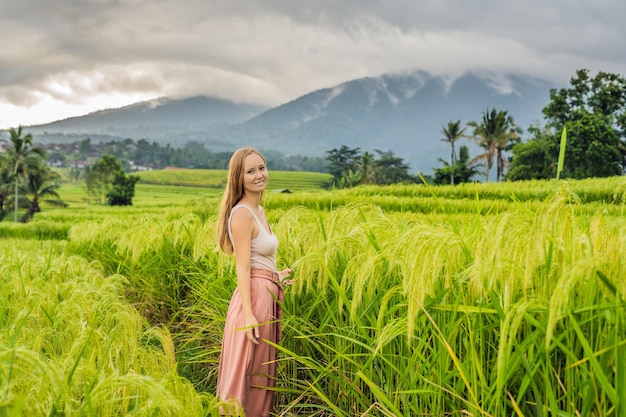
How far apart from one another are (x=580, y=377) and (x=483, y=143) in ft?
188

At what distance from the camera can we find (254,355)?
304cm

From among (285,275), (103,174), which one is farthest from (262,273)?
(103,174)

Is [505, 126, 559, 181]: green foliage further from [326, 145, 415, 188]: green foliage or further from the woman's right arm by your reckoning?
the woman's right arm

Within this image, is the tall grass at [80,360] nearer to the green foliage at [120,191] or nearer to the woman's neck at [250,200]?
the woman's neck at [250,200]

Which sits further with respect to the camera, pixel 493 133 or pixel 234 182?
pixel 493 133

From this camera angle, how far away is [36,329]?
136 inches

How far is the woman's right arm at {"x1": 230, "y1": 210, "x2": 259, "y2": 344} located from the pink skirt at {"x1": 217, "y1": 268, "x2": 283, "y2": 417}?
0.23 feet

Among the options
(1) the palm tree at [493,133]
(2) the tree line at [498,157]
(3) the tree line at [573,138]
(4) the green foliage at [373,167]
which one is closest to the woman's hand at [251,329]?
(2) the tree line at [498,157]

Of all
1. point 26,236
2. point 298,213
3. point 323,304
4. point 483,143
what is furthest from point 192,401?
point 483,143

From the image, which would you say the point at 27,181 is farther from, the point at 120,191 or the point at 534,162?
the point at 534,162

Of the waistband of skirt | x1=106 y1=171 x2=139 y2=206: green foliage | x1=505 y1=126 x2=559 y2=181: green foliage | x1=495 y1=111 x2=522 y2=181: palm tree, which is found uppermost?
x1=495 y1=111 x2=522 y2=181: palm tree

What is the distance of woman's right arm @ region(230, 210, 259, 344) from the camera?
2.92 meters

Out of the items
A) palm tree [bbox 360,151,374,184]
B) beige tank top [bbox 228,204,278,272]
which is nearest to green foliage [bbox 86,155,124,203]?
palm tree [bbox 360,151,374,184]

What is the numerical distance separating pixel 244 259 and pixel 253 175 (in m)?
0.49
